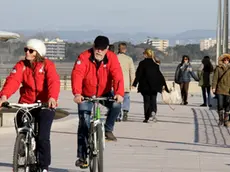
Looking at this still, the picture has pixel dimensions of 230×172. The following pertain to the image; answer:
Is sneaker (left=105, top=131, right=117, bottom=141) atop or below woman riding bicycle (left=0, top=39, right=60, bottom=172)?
below

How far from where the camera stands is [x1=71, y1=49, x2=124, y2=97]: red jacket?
37.8ft

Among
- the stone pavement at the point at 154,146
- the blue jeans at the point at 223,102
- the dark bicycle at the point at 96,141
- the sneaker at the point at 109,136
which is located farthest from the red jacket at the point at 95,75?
the blue jeans at the point at 223,102

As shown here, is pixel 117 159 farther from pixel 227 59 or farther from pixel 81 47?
pixel 81 47

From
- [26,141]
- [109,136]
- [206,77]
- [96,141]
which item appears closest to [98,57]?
[96,141]

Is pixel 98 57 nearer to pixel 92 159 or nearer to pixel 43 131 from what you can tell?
pixel 92 159

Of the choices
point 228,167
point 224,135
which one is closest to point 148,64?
point 224,135

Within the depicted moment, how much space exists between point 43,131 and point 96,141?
2.46 feet

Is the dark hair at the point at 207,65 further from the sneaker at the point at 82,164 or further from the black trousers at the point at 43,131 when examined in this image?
the black trousers at the point at 43,131

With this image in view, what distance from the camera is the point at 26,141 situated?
33.4ft

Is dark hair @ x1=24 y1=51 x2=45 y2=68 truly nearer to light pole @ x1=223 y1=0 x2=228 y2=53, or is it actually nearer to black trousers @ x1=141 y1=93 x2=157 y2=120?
black trousers @ x1=141 y1=93 x2=157 y2=120

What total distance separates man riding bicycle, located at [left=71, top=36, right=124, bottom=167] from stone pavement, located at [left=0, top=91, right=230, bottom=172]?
64cm

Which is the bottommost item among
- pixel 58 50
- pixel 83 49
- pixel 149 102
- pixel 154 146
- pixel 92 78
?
pixel 58 50

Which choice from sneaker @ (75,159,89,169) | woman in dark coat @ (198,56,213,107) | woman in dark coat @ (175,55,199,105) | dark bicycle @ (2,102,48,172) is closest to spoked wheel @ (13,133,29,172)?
dark bicycle @ (2,102,48,172)

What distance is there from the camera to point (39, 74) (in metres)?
10.4
